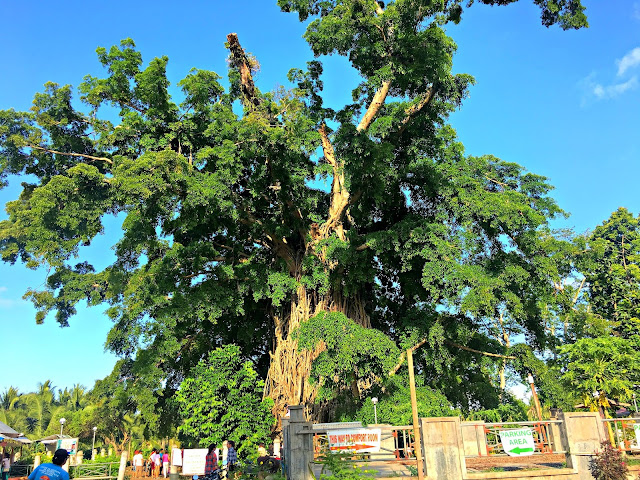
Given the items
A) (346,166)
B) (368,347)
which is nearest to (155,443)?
(368,347)

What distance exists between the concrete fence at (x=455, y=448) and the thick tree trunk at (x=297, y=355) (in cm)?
833

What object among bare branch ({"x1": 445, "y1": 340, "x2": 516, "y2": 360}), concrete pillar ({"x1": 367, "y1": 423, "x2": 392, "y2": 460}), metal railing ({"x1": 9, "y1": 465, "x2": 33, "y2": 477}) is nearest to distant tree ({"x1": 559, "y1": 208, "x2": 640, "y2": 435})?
bare branch ({"x1": 445, "y1": 340, "x2": 516, "y2": 360})

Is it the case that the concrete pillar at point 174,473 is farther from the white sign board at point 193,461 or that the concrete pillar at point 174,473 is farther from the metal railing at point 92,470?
the metal railing at point 92,470

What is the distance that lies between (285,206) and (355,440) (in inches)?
443

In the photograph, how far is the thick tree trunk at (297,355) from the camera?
1686 centimetres

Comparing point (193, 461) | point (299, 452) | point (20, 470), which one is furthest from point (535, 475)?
point (20, 470)

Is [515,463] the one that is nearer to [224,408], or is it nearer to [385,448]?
[385,448]

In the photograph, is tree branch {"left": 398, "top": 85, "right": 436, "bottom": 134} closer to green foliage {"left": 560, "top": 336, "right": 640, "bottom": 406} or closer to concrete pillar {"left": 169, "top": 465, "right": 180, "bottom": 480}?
green foliage {"left": 560, "top": 336, "right": 640, "bottom": 406}

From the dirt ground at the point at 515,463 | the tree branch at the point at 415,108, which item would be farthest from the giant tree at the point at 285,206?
the dirt ground at the point at 515,463

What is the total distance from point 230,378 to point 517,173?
15.5m

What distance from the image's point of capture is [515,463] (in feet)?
35.6

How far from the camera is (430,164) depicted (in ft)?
58.4

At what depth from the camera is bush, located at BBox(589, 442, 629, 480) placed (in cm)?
862

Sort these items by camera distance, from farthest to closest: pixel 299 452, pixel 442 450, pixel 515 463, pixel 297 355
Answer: pixel 297 355 < pixel 515 463 < pixel 442 450 < pixel 299 452
